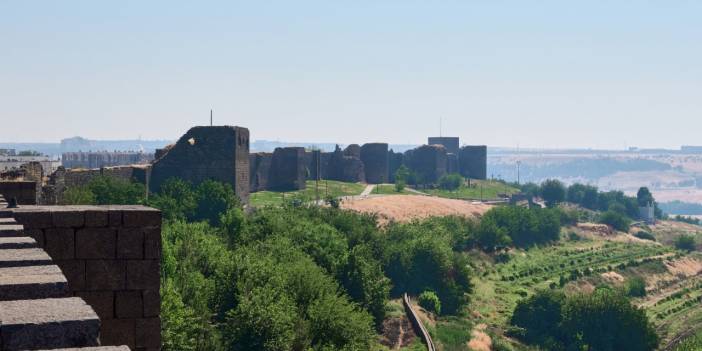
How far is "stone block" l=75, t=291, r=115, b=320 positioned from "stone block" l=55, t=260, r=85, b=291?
163mm

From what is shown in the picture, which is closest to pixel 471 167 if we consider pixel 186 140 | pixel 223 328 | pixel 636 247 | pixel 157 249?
pixel 636 247

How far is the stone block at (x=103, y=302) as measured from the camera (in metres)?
11.6

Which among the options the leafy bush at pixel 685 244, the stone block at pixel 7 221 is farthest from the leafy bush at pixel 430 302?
the leafy bush at pixel 685 244

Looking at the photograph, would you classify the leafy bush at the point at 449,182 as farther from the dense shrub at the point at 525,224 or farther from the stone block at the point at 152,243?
the stone block at the point at 152,243

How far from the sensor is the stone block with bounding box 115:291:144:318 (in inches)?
457

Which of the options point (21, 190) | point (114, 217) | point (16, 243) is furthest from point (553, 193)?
point (16, 243)

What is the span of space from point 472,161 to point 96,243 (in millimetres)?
132874

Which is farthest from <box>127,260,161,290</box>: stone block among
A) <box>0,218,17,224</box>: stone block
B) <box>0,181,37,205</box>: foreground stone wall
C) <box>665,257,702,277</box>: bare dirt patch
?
<box>665,257,702,277</box>: bare dirt patch

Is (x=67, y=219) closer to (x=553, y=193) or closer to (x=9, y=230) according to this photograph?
(x=9, y=230)

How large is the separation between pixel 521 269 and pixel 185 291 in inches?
2422

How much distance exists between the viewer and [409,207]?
91438mm

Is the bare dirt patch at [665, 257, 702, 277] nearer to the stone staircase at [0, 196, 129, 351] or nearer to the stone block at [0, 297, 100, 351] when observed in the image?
the stone staircase at [0, 196, 129, 351]

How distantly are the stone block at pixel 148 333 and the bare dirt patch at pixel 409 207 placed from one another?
223 ft

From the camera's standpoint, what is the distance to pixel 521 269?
89312 millimetres
